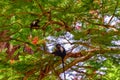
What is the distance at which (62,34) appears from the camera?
5.42m

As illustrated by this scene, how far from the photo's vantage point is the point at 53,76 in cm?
597

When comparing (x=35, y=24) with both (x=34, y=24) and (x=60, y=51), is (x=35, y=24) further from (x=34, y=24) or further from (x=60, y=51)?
(x=60, y=51)

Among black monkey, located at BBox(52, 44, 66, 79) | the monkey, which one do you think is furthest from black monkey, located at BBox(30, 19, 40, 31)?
black monkey, located at BBox(52, 44, 66, 79)

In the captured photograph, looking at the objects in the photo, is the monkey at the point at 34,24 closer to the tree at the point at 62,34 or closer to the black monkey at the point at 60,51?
the tree at the point at 62,34

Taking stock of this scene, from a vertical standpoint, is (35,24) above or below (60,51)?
above

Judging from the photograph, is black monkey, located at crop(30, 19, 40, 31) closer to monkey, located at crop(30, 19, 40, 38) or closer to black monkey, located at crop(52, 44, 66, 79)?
monkey, located at crop(30, 19, 40, 38)

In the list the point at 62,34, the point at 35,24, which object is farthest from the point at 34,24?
the point at 62,34

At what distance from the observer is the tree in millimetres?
4621

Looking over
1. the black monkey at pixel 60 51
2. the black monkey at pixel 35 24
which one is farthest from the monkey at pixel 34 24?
the black monkey at pixel 60 51

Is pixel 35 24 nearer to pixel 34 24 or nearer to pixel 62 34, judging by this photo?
pixel 34 24

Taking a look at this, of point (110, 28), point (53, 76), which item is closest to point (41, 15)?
point (110, 28)

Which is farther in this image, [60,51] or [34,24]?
[34,24]

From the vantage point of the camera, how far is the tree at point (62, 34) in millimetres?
4621

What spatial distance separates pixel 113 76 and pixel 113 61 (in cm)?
74
